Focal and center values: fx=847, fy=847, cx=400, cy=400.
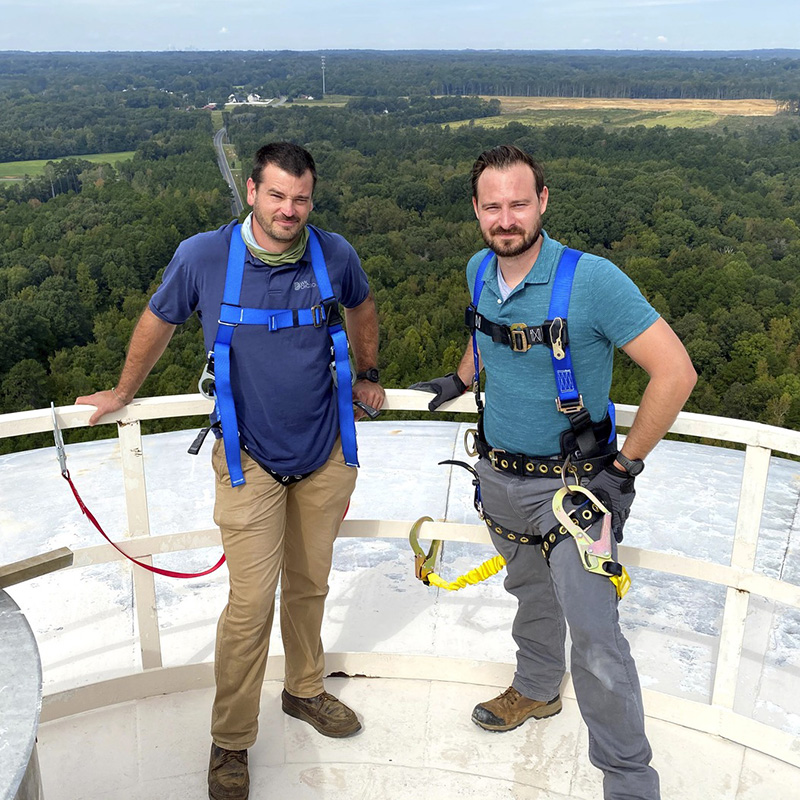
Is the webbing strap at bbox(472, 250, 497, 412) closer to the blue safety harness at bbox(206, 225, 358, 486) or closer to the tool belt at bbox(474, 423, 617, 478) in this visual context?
the tool belt at bbox(474, 423, 617, 478)

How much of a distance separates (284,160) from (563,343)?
1.27m

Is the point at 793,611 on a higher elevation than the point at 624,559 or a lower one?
lower

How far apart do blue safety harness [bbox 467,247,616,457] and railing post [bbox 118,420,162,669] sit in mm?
1528

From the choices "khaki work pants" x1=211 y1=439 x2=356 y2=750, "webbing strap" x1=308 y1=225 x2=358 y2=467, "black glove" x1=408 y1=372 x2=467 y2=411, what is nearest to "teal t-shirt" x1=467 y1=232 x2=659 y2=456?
"black glove" x1=408 y1=372 x2=467 y2=411

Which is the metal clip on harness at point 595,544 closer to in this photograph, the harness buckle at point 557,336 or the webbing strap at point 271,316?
the harness buckle at point 557,336

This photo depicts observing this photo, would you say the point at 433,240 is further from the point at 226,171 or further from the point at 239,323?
the point at 239,323

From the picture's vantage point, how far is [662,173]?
111062mm

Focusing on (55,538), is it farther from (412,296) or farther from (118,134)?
(118,134)

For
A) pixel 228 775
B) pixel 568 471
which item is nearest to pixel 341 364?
pixel 568 471

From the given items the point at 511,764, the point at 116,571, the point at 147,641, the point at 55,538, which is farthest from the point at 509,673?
the point at 55,538

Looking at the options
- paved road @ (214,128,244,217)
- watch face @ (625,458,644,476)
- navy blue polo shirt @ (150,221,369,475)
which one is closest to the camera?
watch face @ (625,458,644,476)

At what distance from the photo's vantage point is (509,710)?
3729 mm

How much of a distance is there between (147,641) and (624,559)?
211 cm

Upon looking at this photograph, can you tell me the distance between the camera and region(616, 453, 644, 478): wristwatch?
2.96 meters
